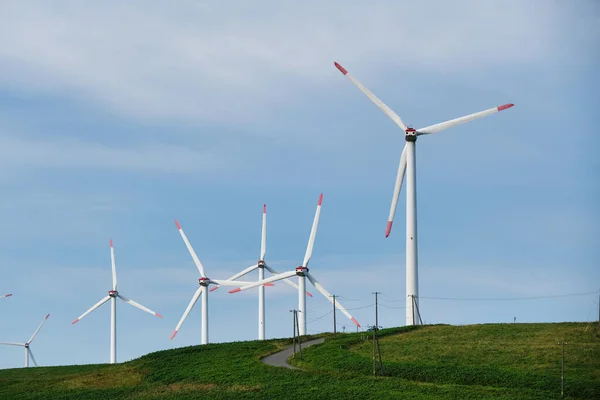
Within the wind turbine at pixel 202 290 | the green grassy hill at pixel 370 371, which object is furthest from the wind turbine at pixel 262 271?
the green grassy hill at pixel 370 371

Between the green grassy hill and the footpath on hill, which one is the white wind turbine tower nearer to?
the green grassy hill

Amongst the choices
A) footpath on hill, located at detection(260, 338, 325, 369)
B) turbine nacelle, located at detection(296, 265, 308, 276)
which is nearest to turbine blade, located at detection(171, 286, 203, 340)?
turbine nacelle, located at detection(296, 265, 308, 276)

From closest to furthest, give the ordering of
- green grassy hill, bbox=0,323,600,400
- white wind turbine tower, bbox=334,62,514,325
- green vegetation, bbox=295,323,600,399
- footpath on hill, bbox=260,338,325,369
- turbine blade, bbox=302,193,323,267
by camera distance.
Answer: green grassy hill, bbox=0,323,600,400, green vegetation, bbox=295,323,600,399, footpath on hill, bbox=260,338,325,369, white wind turbine tower, bbox=334,62,514,325, turbine blade, bbox=302,193,323,267

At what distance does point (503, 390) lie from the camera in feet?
242

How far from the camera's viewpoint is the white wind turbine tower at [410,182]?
104 metres

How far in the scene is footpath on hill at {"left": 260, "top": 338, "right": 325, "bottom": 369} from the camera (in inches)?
3748

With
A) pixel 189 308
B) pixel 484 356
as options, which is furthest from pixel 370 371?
pixel 189 308

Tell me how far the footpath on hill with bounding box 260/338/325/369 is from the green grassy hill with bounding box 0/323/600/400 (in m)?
1.25

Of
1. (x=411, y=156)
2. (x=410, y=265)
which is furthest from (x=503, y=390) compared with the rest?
(x=411, y=156)

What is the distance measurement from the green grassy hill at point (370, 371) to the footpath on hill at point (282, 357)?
4.10 ft

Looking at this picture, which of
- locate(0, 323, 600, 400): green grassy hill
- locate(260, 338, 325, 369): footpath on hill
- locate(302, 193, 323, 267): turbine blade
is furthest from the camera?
locate(302, 193, 323, 267): turbine blade

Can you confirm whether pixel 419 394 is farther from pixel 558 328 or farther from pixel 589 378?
pixel 558 328

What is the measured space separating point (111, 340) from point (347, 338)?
51386 millimetres

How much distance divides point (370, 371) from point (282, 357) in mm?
16744
